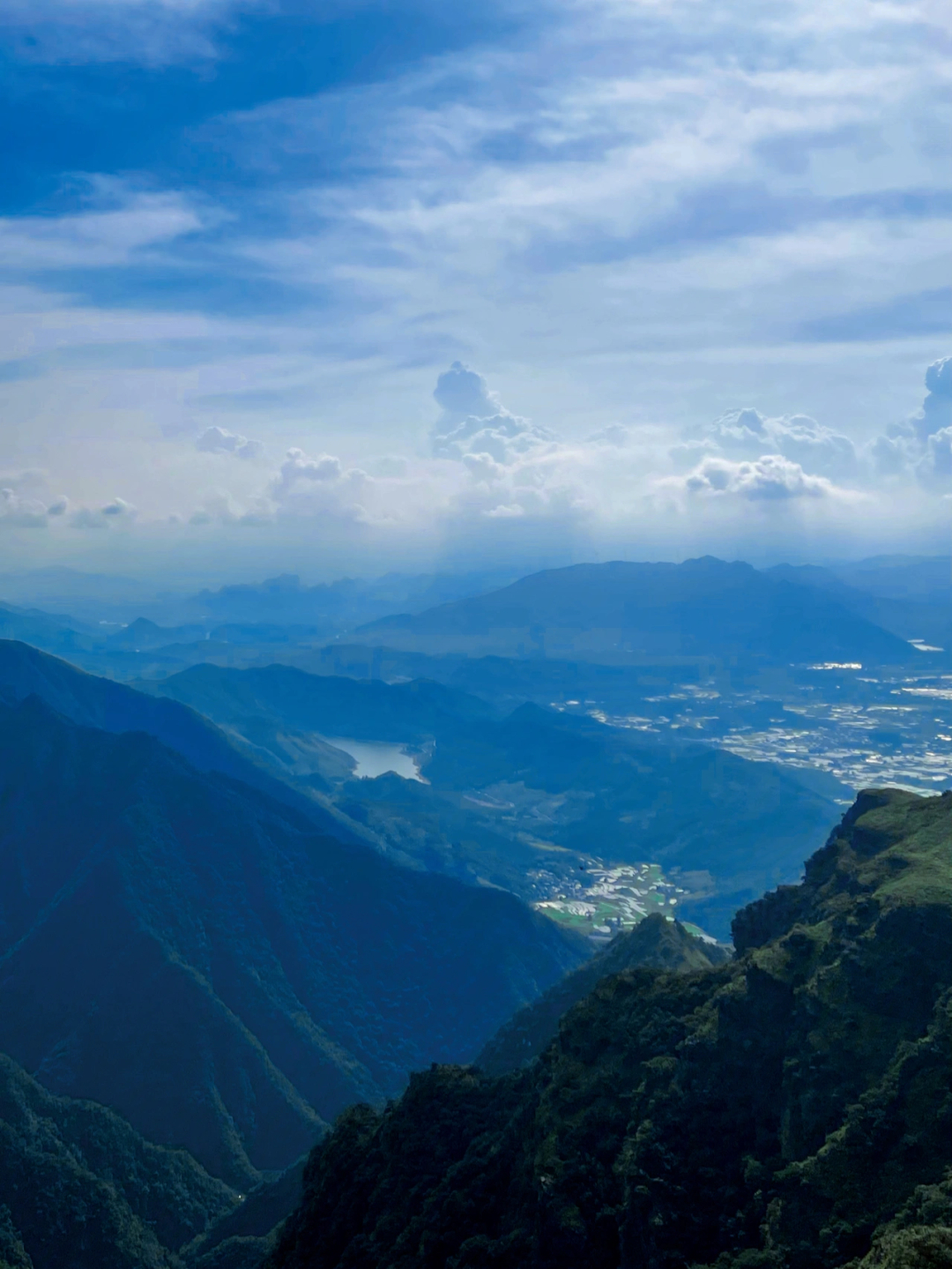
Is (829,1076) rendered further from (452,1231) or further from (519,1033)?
(519,1033)

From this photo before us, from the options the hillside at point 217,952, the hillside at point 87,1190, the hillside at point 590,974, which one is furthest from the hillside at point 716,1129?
the hillside at point 217,952

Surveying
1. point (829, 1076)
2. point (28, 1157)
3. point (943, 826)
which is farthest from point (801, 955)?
point (28, 1157)

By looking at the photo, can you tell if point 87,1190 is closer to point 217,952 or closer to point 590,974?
point 217,952

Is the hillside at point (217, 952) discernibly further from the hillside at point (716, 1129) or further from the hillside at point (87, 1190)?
the hillside at point (716, 1129)

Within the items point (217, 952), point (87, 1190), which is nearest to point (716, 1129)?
point (87, 1190)

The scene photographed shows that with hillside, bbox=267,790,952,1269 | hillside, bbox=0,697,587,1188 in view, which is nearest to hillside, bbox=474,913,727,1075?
hillside, bbox=0,697,587,1188

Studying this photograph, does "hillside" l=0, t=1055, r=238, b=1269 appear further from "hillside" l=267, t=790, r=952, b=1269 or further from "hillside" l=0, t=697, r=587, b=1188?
"hillside" l=267, t=790, r=952, b=1269
